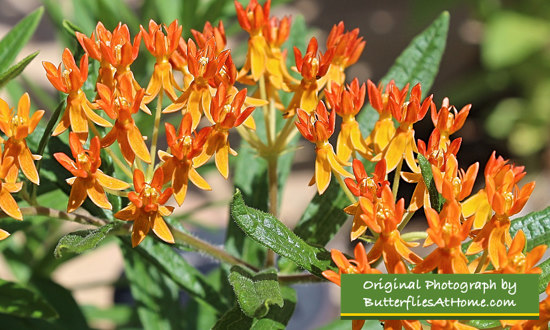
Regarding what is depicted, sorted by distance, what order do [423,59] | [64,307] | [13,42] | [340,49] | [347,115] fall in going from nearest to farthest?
1. [347,115]
2. [340,49]
3. [13,42]
4. [423,59]
5. [64,307]

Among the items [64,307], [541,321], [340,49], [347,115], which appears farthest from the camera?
[64,307]

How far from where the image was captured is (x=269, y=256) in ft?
4.12

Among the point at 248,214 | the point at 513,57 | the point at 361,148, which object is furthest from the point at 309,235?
the point at 513,57

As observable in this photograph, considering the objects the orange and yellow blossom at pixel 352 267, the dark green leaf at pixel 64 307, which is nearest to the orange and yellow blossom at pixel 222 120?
the orange and yellow blossom at pixel 352 267

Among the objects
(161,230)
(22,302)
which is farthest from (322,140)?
(22,302)

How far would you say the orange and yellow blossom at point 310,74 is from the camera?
1.11 m

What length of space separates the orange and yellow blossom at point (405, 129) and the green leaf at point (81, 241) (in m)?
0.45

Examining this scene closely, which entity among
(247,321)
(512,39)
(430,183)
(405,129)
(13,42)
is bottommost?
(247,321)

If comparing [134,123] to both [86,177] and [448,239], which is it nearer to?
[86,177]

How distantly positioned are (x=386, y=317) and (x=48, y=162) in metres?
0.66

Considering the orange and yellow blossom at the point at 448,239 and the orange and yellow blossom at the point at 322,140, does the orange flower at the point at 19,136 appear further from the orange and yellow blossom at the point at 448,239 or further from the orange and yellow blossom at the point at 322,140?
the orange and yellow blossom at the point at 448,239

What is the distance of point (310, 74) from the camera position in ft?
3.63

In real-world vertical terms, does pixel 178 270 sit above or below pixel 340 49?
below

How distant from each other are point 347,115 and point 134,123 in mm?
347
